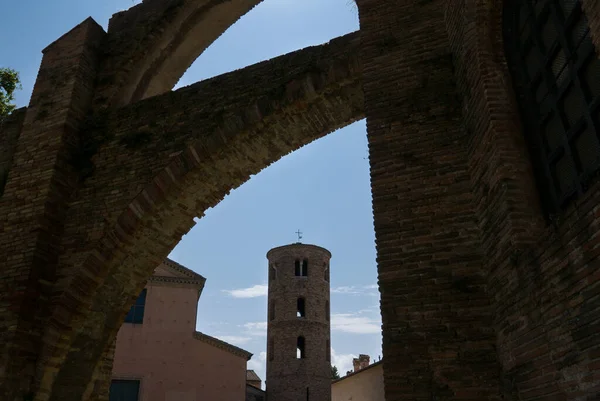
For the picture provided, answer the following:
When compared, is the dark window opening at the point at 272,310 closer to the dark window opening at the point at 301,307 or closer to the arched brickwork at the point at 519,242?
the dark window opening at the point at 301,307

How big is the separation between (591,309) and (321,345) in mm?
27054

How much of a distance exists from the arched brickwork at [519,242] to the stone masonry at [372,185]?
13mm

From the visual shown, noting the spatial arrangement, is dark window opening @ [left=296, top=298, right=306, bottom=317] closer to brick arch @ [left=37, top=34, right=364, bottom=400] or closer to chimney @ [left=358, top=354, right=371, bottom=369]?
chimney @ [left=358, top=354, right=371, bottom=369]

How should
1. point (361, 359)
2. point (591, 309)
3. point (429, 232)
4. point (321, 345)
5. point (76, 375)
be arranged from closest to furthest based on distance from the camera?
1. point (591, 309)
2. point (429, 232)
3. point (76, 375)
4. point (361, 359)
5. point (321, 345)

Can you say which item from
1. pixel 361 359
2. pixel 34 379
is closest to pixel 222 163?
pixel 34 379

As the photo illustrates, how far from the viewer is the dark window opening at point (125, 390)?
47.8 feet

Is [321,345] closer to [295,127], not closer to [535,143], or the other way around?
[295,127]

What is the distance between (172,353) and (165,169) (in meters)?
10.6

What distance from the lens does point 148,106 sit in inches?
275

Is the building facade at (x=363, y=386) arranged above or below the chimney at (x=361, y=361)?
below

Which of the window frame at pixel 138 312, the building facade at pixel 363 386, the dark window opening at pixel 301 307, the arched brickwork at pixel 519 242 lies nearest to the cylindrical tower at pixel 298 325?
the dark window opening at pixel 301 307

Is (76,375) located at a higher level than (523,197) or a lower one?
lower

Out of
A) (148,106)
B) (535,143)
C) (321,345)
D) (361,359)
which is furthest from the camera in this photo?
(321,345)

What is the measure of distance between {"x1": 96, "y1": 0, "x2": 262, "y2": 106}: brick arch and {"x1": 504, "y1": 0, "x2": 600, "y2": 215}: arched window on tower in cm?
539
